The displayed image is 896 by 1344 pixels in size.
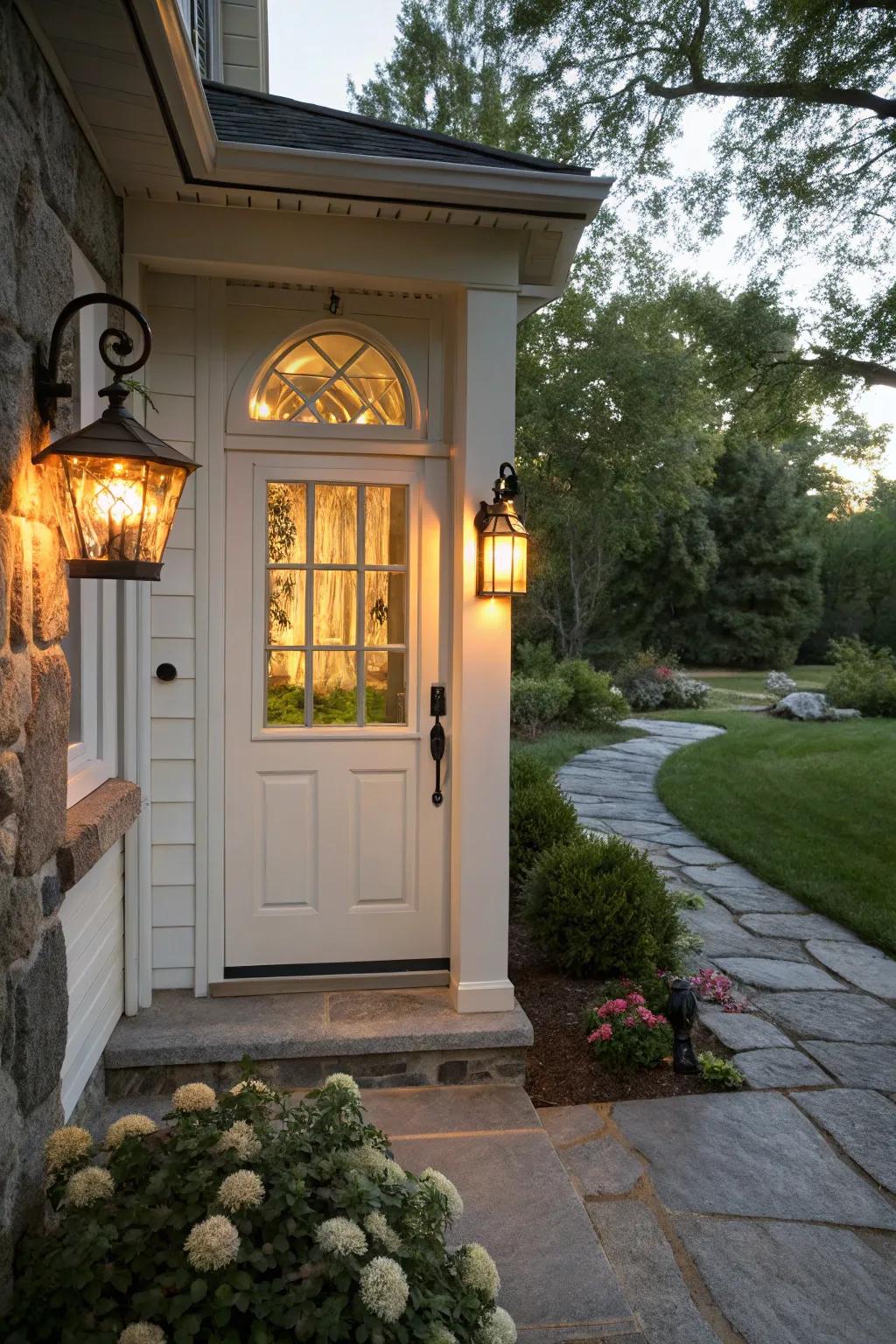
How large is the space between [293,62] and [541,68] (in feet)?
30.9

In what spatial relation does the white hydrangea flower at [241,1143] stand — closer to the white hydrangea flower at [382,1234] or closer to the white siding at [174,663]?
the white hydrangea flower at [382,1234]

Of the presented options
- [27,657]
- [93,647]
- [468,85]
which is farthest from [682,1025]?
[468,85]

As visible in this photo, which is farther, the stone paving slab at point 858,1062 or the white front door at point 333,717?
the white front door at point 333,717

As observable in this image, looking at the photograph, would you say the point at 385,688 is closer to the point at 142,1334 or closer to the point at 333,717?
the point at 333,717

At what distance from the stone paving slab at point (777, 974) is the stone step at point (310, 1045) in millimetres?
1540

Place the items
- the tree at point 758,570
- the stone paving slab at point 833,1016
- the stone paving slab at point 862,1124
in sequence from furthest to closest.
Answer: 1. the tree at point 758,570
2. the stone paving slab at point 833,1016
3. the stone paving slab at point 862,1124

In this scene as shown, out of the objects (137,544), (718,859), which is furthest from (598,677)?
(137,544)

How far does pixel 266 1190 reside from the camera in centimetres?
178

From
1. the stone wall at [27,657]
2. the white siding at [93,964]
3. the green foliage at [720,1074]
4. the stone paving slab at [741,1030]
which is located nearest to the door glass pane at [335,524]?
the white siding at [93,964]

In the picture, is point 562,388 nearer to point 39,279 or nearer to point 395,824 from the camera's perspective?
point 395,824

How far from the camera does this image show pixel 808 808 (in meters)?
8.06

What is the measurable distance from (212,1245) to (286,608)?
233 centimetres

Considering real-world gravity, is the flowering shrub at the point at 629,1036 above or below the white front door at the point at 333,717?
below

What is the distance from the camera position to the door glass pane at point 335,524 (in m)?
3.59
